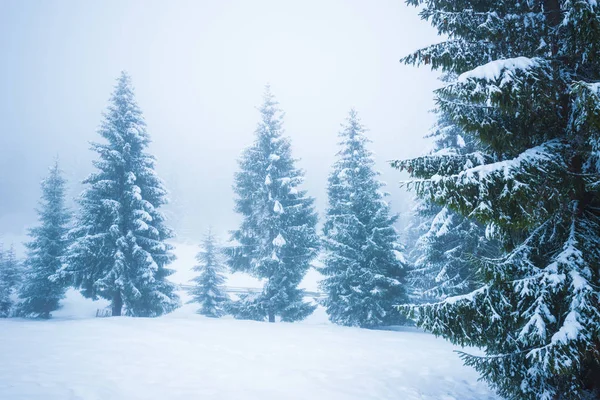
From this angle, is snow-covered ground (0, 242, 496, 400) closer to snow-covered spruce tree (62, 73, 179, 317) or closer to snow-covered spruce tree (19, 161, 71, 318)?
snow-covered spruce tree (62, 73, 179, 317)

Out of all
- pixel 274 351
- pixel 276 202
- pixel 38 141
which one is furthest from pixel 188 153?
pixel 274 351

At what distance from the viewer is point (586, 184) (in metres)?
4.42

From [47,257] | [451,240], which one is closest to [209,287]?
[47,257]

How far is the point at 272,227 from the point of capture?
18312mm

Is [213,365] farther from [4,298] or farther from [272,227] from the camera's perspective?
[4,298]

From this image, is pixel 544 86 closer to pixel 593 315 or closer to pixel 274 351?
pixel 593 315

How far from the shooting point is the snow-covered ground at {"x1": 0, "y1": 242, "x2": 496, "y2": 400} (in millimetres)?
5852

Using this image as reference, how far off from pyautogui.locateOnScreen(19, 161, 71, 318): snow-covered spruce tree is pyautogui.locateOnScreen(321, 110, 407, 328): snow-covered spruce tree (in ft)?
55.9

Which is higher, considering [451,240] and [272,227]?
[272,227]

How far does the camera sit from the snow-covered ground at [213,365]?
585 cm

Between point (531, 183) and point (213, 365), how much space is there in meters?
7.41

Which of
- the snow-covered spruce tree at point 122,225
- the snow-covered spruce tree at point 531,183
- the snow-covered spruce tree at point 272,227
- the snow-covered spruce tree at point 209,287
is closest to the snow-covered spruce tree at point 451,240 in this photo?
the snow-covered spruce tree at point 272,227

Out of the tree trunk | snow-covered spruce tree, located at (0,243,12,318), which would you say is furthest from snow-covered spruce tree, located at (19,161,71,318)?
the tree trunk

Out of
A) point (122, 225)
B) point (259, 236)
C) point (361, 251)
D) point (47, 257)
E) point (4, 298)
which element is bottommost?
point (4, 298)
